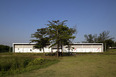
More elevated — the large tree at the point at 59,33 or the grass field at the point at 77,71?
the large tree at the point at 59,33

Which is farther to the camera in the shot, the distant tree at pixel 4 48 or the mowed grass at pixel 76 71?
the distant tree at pixel 4 48

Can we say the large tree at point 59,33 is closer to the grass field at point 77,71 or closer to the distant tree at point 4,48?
the grass field at point 77,71

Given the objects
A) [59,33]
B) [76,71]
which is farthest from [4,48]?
[76,71]

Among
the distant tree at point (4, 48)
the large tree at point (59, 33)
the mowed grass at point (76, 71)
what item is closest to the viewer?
the mowed grass at point (76, 71)

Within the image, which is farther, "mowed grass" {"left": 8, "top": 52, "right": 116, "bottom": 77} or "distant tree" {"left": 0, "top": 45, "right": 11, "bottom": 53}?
"distant tree" {"left": 0, "top": 45, "right": 11, "bottom": 53}

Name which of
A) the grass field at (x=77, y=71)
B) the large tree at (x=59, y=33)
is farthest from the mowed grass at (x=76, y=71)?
the large tree at (x=59, y=33)

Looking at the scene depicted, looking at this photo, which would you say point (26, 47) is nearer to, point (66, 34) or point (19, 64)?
point (66, 34)

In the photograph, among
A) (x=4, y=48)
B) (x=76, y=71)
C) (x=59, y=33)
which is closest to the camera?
(x=76, y=71)

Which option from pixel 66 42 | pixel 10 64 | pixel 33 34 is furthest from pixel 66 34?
pixel 10 64

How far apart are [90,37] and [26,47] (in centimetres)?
4943

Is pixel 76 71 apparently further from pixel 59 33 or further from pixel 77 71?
pixel 59 33

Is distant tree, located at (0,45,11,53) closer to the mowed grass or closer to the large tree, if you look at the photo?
the large tree

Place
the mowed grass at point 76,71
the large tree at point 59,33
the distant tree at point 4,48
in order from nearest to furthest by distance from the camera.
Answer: the mowed grass at point 76,71
the large tree at point 59,33
the distant tree at point 4,48

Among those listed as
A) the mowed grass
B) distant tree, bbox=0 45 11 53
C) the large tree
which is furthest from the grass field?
distant tree, bbox=0 45 11 53
